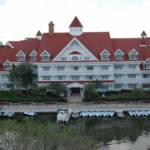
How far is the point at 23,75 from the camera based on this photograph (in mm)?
81688

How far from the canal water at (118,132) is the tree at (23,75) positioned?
18.0 metres

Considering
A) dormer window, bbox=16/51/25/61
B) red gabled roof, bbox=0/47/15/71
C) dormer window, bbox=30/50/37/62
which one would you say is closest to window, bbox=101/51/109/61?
dormer window, bbox=30/50/37/62

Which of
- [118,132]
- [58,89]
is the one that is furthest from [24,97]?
[118,132]

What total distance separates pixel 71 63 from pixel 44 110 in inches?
→ 541

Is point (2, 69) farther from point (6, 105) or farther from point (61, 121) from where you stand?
point (61, 121)

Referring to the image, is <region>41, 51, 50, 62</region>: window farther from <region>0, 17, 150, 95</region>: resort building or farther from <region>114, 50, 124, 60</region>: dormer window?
<region>114, 50, 124, 60</region>: dormer window

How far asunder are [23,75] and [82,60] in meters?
10.4

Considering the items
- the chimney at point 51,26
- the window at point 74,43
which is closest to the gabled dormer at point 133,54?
the window at point 74,43

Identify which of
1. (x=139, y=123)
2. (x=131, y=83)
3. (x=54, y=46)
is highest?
(x=54, y=46)

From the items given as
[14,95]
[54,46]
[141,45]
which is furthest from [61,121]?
[141,45]

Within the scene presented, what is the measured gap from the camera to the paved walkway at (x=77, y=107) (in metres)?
71.6

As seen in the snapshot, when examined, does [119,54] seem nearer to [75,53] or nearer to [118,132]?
[75,53]

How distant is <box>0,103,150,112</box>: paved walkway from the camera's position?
71.6 meters

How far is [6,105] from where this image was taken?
72.8 meters
